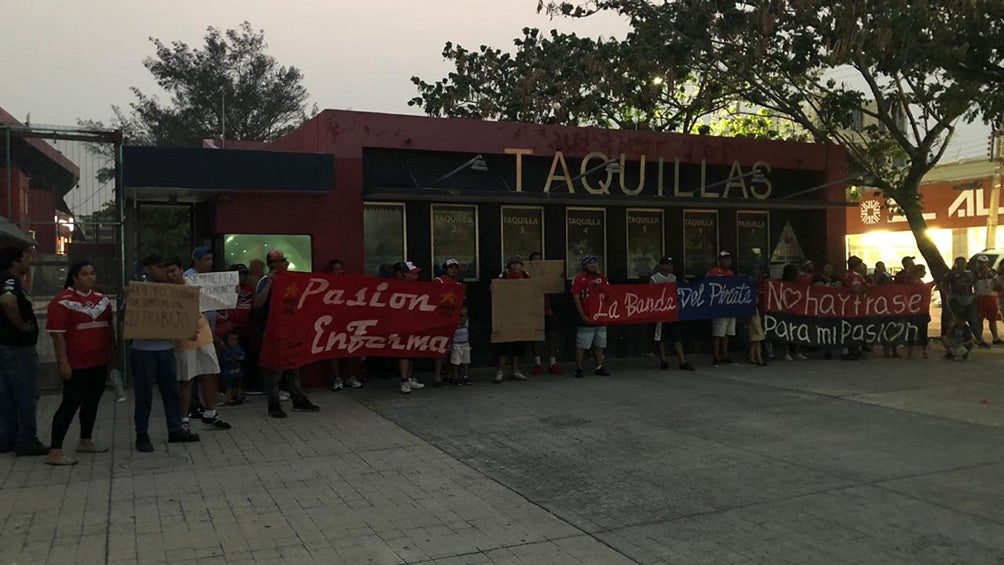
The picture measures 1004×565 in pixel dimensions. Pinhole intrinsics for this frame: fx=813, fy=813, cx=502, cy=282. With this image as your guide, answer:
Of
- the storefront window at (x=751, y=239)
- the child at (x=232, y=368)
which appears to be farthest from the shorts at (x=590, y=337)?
the child at (x=232, y=368)

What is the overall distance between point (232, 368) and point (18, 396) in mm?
2778

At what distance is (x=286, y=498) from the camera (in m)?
5.91

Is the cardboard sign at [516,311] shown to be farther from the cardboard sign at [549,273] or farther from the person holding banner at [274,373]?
the person holding banner at [274,373]

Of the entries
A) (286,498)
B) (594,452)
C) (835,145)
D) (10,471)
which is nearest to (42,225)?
(10,471)

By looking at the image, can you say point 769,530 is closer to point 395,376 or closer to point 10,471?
point 10,471

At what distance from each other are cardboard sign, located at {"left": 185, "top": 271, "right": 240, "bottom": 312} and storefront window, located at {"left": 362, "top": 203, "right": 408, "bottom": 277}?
3.00 metres

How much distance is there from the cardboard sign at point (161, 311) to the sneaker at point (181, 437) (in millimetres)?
908

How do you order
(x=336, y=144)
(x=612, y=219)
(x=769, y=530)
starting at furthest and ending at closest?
1. (x=612, y=219)
2. (x=336, y=144)
3. (x=769, y=530)

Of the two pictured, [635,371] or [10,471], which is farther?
[635,371]

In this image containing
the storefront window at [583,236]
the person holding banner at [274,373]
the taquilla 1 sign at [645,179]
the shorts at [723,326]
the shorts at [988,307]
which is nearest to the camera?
the person holding banner at [274,373]

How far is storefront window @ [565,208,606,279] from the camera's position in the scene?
13594 mm

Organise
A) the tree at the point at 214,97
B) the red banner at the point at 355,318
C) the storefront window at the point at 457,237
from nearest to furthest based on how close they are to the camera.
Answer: the red banner at the point at 355,318
the storefront window at the point at 457,237
the tree at the point at 214,97

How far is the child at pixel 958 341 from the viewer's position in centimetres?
1362

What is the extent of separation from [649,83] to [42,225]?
462 inches
